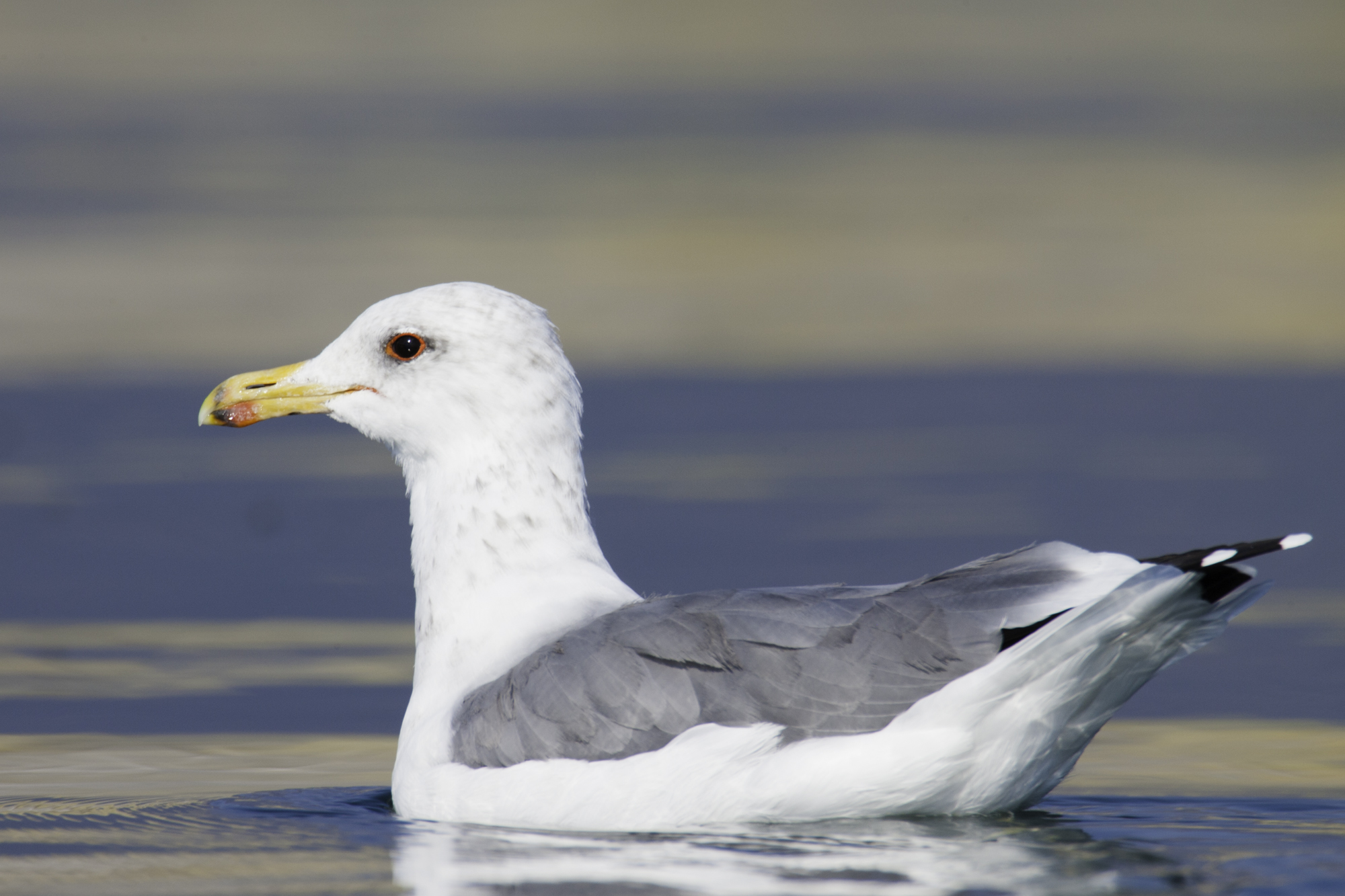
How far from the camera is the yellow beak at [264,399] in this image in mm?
8305

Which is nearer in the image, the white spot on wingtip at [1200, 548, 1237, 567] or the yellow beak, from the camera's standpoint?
the white spot on wingtip at [1200, 548, 1237, 567]

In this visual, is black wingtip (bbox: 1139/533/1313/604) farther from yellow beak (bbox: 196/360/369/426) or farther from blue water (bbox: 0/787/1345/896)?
yellow beak (bbox: 196/360/369/426)

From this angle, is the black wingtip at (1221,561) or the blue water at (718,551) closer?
the black wingtip at (1221,561)

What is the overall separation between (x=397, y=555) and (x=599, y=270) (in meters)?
8.53

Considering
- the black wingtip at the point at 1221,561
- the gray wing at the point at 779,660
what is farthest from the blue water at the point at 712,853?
the black wingtip at the point at 1221,561

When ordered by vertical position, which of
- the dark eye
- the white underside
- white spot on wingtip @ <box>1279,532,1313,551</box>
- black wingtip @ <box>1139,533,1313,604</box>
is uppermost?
the dark eye

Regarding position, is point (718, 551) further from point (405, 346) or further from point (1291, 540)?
point (1291, 540)

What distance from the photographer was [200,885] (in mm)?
6797

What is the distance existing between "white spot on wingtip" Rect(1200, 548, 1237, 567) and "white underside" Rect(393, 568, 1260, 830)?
11cm

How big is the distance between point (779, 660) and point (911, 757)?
52 cm

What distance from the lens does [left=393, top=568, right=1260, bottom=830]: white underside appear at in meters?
6.86

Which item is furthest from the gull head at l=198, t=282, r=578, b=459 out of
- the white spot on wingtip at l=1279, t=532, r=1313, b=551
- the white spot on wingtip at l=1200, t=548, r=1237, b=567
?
the white spot on wingtip at l=1279, t=532, r=1313, b=551

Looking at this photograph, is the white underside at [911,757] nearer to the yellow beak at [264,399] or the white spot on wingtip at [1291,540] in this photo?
the white spot on wingtip at [1291,540]

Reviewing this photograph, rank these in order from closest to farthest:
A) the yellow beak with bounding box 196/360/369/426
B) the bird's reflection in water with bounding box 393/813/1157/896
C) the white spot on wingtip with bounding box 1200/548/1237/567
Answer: the bird's reflection in water with bounding box 393/813/1157/896 → the white spot on wingtip with bounding box 1200/548/1237/567 → the yellow beak with bounding box 196/360/369/426
